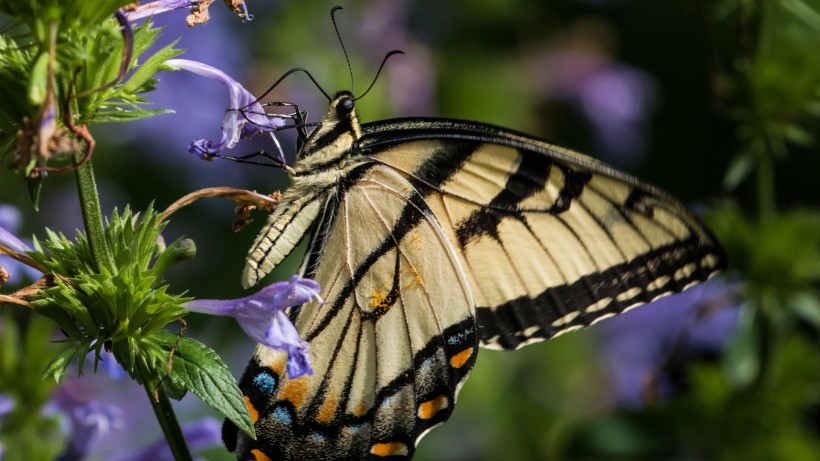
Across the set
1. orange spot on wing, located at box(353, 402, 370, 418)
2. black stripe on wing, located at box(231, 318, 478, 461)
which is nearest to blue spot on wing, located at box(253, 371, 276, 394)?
black stripe on wing, located at box(231, 318, 478, 461)

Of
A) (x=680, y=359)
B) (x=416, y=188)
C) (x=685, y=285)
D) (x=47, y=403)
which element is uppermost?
(x=416, y=188)

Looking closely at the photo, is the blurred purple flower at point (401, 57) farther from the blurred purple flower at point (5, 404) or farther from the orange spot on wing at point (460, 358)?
the blurred purple flower at point (5, 404)

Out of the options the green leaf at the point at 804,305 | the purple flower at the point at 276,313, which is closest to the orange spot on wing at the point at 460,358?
the purple flower at the point at 276,313

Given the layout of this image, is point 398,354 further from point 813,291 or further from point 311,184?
point 813,291

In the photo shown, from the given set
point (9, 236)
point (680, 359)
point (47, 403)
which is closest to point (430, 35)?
point (680, 359)

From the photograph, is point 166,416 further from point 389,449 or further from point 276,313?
point 389,449
